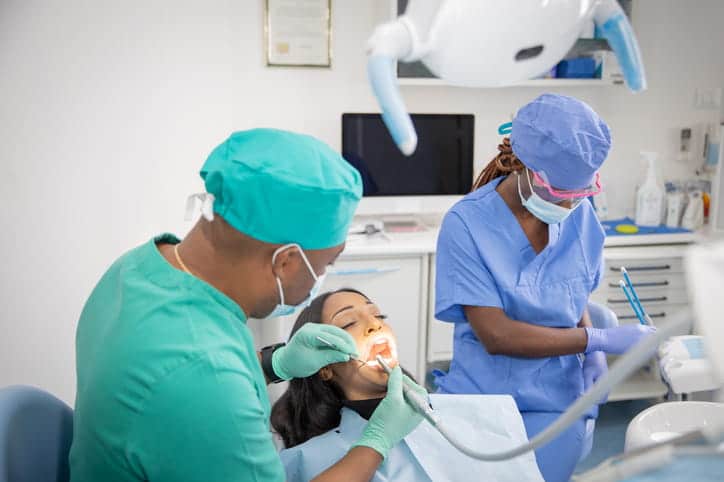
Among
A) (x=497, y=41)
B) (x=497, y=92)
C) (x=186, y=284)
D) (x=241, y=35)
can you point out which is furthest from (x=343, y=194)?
(x=497, y=92)

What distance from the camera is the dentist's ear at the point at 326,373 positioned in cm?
174

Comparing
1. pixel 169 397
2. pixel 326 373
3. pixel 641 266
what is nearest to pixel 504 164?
pixel 326 373

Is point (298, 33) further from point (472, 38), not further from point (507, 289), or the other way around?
point (472, 38)

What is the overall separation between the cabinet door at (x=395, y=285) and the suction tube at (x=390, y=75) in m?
2.33

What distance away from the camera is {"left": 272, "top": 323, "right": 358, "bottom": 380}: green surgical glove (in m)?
1.48

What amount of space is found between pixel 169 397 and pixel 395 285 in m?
2.18

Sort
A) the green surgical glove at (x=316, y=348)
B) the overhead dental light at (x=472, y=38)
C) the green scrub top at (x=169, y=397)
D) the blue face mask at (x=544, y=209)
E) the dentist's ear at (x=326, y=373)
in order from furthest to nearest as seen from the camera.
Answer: the dentist's ear at (x=326, y=373)
the blue face mask at (x=544, y=209)
the green surgical glove at (x=316, y=348)
the green scrub top at (x=169, y=397)
the overhead dental light at (x=472, y=38)

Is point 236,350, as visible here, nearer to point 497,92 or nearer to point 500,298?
point 500,298

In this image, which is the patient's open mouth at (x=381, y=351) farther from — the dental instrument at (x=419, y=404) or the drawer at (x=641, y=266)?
the drawer at (x=641, y=266)

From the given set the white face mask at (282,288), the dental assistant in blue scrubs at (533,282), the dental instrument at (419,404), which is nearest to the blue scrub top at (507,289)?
the dental assistant in blue scrubs at (533,282)

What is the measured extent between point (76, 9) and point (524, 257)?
243 centimetres

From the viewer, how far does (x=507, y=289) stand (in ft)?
5.41

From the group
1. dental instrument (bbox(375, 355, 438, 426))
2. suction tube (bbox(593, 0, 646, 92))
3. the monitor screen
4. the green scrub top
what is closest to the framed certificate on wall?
the monitor screen

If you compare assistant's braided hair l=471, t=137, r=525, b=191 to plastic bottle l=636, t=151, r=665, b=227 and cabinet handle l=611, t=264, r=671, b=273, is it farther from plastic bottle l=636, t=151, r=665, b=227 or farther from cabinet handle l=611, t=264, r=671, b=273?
plastic bottle l=636, t=151, r=665, b=227
